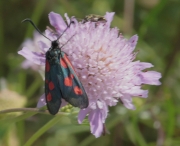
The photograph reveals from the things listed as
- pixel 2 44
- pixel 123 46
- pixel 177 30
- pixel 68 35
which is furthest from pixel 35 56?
pixel 177 30

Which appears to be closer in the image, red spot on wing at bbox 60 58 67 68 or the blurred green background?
red spot on wing at bbox 60 58 67 68

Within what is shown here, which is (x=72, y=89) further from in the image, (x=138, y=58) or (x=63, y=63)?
(x=138, y=58)

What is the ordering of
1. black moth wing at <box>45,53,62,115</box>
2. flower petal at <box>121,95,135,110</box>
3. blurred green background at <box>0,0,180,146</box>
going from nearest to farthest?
black moth wing at <box>45,53,62,115</box> < flower petal at <box>121,95,135,110</box> < blurred green background at <box>0,0,180,146</box>

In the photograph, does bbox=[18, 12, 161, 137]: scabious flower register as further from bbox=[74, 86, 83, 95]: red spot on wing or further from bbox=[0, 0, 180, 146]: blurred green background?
bbox=[0, 0, 180, 146]: blurred green background

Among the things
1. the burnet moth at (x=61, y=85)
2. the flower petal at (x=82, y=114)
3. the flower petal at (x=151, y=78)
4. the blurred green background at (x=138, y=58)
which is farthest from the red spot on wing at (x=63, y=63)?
the blurred green background at (x=138, y=58)

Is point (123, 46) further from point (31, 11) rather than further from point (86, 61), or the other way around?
point (31, 11)

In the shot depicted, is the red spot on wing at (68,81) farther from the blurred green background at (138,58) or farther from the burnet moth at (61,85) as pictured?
the blurred green background at (138,58)

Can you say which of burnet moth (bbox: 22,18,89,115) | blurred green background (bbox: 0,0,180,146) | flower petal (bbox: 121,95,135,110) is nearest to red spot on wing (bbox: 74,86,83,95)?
burnet moth (bbox: 22,18,89,115)

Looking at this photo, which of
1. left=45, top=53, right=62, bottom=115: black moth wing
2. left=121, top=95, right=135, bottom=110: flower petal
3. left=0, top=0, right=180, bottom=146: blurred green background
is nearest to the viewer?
left=45, top=53, right=62, bottom=115: black moth wing
